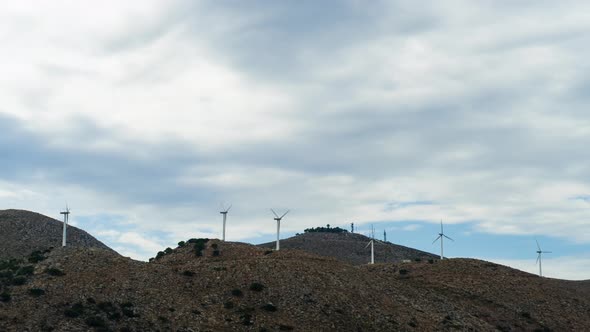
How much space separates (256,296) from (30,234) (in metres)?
96.1

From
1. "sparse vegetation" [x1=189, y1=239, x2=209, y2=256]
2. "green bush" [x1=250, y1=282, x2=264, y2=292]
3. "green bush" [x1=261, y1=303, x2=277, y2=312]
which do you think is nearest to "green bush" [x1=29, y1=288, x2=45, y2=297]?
"green bush" [x1=250, y1=282, x2=264, y2=292]

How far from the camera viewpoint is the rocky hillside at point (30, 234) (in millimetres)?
164125

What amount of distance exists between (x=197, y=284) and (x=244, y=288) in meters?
6.76

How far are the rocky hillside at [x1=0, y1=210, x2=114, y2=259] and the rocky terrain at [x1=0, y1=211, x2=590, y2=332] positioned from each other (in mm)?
52395

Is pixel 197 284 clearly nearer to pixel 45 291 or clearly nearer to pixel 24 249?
pixel 45 291

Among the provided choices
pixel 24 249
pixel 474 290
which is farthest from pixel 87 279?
pixel 24 249

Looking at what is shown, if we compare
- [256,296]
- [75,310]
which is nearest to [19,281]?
[75,310]

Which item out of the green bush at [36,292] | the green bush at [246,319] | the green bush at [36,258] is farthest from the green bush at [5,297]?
the green bush at [246,319]

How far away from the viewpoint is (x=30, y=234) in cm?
17638

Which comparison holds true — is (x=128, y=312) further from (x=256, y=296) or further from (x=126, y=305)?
(x=256, y=296)

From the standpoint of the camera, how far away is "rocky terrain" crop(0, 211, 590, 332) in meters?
88.9

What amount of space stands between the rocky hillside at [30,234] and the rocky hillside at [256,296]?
53216 mm

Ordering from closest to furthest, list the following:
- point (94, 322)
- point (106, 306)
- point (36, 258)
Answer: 1. point (94, 322)
2. point (106, 306)
3. point (36, 258)

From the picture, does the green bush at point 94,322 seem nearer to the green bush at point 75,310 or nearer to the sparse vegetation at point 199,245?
the green bush at point 75,310
